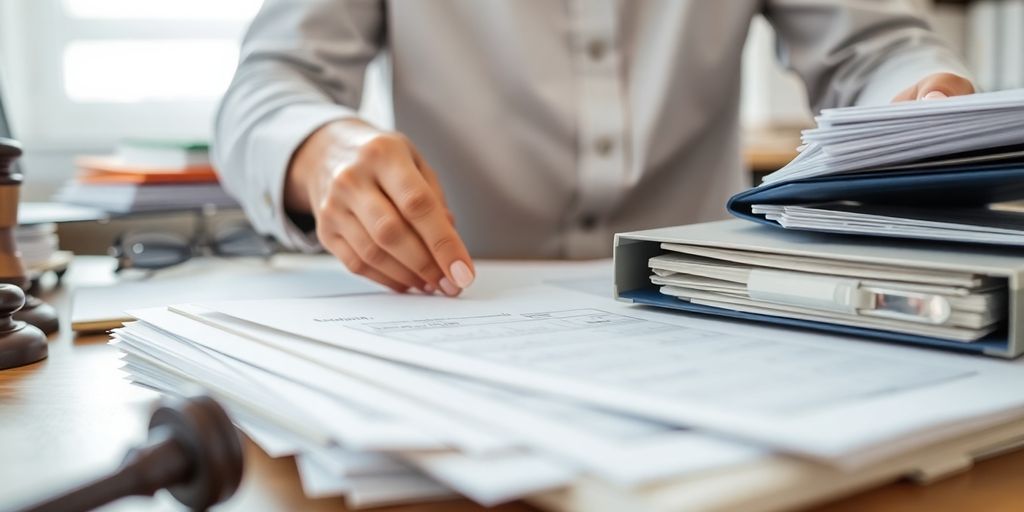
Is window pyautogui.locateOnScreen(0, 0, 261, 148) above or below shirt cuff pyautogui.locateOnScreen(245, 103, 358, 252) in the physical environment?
above

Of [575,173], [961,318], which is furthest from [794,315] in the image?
[575,173]

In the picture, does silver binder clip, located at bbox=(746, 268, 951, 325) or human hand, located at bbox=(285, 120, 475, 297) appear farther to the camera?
human hand, located at bbox=(285, 120, 475, 297)

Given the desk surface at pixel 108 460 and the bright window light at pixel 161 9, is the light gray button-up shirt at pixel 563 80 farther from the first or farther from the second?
the bright window light at pixel 161 9

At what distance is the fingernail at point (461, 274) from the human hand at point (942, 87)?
0.33 meters

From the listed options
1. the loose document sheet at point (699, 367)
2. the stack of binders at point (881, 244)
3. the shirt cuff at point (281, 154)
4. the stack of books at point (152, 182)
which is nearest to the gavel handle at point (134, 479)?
the loose document sheet at point (699, 367)

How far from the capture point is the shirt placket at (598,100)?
3.21 ft

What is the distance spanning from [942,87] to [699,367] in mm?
376

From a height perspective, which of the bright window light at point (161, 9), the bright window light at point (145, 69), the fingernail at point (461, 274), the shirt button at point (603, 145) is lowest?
the fingernail at point (461, 274)

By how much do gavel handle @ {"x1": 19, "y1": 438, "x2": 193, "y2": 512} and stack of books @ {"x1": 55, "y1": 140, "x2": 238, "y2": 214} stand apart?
2.78 ft

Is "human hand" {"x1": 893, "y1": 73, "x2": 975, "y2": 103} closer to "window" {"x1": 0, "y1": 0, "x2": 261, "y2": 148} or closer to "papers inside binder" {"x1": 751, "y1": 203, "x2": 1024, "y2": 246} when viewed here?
"papers inside binder" {"x1": 751, "y1": 203, "x2": 1024, "y2": 246}

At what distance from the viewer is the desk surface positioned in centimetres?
30

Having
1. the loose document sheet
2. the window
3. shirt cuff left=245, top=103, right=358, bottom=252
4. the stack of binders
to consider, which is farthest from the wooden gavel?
the window

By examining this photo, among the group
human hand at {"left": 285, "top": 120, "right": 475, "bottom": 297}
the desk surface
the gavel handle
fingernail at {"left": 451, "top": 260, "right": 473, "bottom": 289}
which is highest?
human hand at {"left": 285, "top": 120, "right": 475, "bottom": 297}

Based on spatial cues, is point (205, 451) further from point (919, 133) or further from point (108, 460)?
point (919, 133)
